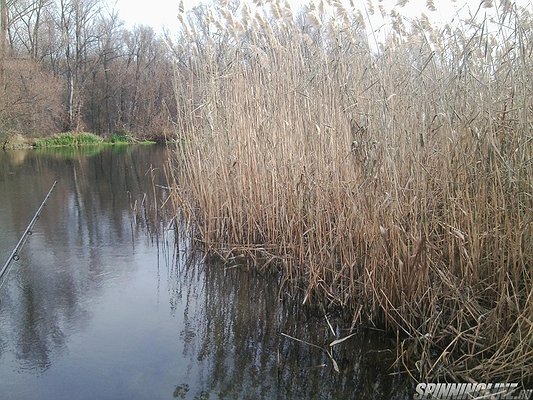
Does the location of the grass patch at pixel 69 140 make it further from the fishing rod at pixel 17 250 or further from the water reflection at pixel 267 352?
the water reflection at pixel 267 352

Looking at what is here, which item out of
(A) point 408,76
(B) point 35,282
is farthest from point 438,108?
(B) point 35,282

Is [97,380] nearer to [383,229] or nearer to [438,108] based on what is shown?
[383,229]

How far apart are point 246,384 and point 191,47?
113 inches

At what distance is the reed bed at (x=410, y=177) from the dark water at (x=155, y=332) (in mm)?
254

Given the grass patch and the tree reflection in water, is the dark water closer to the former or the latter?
the tree reflection in water

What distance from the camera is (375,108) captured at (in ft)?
8.75

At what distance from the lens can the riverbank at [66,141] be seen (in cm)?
1608

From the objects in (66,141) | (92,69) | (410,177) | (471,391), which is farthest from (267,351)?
(92,69)

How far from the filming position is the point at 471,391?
2193mm

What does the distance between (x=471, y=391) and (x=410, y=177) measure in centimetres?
102

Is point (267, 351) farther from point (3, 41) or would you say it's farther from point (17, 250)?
point (3, 41)

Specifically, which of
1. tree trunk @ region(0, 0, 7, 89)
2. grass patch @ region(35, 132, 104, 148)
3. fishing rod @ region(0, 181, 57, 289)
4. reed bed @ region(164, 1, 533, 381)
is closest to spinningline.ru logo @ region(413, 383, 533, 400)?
reed bed @ region(164, 1, 533, 381)

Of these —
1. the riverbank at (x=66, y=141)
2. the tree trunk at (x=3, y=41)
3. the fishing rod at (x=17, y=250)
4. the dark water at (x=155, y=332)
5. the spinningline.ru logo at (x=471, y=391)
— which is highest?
the tree trunk at (x=3, y=41)

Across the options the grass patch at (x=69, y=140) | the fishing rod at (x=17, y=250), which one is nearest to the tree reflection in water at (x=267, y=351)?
the fishing rod at (x=17, y=250)
